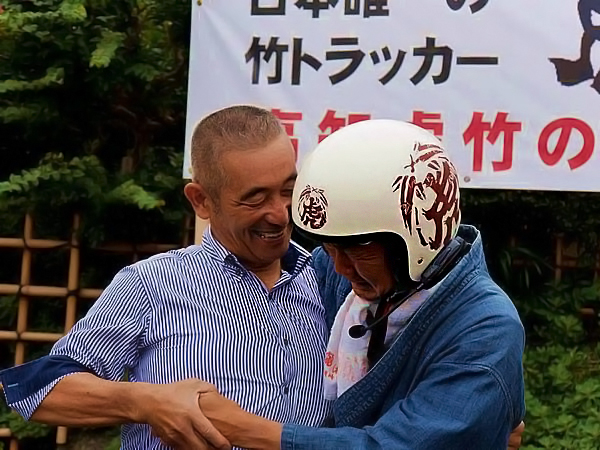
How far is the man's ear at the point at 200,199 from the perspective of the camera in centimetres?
221

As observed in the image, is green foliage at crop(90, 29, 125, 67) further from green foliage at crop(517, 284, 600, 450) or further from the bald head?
green foliage at crop(517, 284, 600, 450)

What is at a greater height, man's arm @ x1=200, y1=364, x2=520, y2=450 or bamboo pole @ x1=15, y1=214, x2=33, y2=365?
man's arm @ x1=200, y1=364, x2=520, y2=450

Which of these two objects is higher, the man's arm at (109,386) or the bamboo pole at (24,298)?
the man's arm at (109,386)

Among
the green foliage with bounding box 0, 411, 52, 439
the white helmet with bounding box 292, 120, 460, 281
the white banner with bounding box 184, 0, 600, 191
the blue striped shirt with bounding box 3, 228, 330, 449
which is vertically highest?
the white banner with bounding box 184, 0, 600, 191

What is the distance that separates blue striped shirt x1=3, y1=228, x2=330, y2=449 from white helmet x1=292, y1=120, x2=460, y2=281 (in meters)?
0.43

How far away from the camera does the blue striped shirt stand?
2.07m

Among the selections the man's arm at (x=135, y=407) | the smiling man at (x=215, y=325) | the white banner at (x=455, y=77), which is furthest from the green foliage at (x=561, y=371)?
the man's arm at (x=135, y=407)

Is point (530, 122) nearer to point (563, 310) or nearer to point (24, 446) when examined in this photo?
point (563, 310)

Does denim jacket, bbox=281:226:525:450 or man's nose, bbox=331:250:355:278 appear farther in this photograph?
man's nose, bbox=331:250:355:278

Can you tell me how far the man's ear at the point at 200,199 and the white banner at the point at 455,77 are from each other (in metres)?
→ 1.62

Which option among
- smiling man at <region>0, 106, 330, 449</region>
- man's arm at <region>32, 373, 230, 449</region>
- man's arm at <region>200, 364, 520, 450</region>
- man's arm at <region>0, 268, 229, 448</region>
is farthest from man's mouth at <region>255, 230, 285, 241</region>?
man's arm at <region>200, 364, 520, 450</region>

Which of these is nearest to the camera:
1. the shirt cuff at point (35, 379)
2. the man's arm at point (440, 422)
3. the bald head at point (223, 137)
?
the man's arm at point (440, 422)

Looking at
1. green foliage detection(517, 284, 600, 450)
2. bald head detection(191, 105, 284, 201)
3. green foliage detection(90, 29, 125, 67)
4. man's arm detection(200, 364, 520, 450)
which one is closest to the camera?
man's arm detection(200, 364, 520, 450)

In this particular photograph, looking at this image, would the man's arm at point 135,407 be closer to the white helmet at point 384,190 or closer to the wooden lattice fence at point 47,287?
the white helmet at point 384,190
